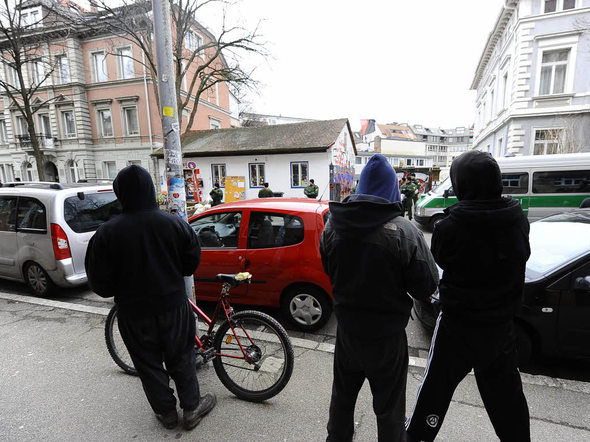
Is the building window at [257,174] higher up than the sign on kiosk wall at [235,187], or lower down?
higher up

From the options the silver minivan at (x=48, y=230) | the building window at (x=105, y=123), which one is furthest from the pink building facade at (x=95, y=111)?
the silver minivan at (x=48, y=230)

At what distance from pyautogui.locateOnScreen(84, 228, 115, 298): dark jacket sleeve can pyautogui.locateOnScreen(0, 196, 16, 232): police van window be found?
432 cm

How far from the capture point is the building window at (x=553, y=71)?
17.5m

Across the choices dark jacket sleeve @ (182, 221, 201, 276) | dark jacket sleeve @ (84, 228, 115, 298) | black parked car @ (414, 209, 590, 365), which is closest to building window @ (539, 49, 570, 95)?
black parked car @ (414, 209, 590, 365)

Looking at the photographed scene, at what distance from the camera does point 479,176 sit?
174cm

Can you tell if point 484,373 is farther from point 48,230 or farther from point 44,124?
point 44,124

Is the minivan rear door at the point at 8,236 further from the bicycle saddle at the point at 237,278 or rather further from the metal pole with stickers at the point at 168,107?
the bicycle saddle at the point at 237,278

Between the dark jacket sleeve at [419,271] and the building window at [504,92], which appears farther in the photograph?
the building window at [504,92]

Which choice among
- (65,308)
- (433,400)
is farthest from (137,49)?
(433,400)

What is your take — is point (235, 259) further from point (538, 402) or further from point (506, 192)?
point (506, 192)

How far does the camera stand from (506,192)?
870 cm

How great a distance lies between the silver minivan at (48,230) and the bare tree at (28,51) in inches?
447

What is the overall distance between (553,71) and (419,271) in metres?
22.7

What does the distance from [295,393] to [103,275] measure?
1.83 metres
